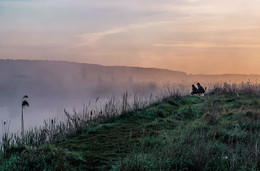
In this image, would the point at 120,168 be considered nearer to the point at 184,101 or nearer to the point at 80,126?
the point at 80,126

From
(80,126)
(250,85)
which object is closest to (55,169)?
(80,126)

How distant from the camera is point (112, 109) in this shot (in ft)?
37.0

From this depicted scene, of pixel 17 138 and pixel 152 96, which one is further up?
pixel 152 96

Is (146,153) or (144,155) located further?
(146,153)

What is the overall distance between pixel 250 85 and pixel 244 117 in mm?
10058

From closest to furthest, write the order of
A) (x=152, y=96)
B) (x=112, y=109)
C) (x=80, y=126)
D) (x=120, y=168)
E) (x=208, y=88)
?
(x=120, y=168)
(x=80, y=126)
(x=112, y=109)
(x=152, y=96)
(x=208, y=88)

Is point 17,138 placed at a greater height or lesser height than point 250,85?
lesser

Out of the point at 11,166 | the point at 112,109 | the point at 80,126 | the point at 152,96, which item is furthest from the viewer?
the point at 152,96

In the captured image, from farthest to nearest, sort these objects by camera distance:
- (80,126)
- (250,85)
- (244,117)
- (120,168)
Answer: (250,85) < (80,126) < (244,117) < (120,168)

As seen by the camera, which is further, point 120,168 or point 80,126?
point 80,126

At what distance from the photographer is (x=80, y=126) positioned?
10086 millimetres

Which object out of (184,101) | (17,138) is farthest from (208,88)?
(17,138)

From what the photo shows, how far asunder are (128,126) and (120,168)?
4.61 metres

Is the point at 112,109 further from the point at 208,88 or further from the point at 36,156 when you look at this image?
the point at 208,88
